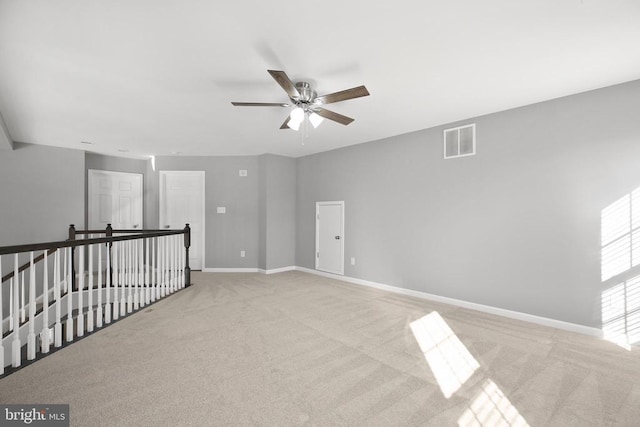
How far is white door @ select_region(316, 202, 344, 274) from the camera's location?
5.76m

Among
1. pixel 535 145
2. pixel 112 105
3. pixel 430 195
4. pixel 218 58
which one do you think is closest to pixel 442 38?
pixel 218 58

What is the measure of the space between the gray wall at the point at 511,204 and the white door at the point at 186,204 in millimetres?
3622

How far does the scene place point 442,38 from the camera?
2.23m

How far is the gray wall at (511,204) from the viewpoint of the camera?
311 cm

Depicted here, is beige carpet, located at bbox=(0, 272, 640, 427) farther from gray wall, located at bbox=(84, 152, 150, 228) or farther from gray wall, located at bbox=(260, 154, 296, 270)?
gray wall, located at bbox=(84, 152, 150, 228)

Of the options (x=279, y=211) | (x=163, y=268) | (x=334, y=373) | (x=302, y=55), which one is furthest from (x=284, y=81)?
(x=279, y=211)

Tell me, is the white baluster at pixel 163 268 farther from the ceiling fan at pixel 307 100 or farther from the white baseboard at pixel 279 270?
the ceiling fan at pixel 307 100

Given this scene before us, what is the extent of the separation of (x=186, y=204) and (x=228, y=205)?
0.94 m

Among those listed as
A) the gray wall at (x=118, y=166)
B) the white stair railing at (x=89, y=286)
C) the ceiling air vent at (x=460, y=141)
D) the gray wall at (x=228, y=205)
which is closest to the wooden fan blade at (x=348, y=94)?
the ceiling air vent at (x=460, y=141)

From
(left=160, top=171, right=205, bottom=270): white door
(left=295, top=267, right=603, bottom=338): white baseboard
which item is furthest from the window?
(left=160, top=171, right=205, bottom=270): white door

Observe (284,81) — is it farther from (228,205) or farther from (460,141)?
(228,205)

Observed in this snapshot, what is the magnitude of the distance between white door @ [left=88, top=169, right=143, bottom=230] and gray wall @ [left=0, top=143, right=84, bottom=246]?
0.37m

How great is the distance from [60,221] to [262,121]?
4.67 meters

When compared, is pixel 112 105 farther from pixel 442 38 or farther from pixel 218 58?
pixel 442 38
